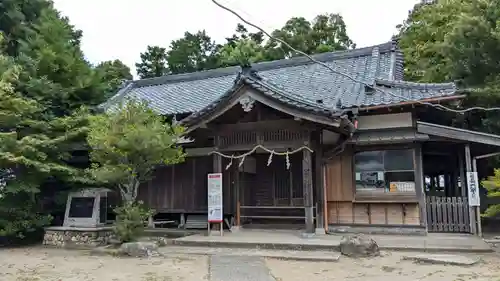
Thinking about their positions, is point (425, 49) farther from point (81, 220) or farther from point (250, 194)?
point (81, 220)

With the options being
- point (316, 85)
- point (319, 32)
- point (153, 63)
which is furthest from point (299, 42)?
point (316, 85)

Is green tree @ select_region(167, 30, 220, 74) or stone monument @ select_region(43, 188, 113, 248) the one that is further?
green tree @ select_region(167, 30, 220, 74)

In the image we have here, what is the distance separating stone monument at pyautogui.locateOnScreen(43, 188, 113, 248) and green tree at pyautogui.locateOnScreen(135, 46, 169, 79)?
2543 centimetres

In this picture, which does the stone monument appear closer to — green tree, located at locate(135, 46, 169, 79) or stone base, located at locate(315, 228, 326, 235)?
stone base, located at locate(315, 228, 326, 235)

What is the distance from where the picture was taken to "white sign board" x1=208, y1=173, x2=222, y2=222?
11.1m

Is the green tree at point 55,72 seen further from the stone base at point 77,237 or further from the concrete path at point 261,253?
the concrete path at point 261,253

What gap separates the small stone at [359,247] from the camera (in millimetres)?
8492

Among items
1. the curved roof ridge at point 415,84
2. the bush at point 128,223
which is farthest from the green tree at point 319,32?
the bush at point 128,223

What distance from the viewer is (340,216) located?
1170cm

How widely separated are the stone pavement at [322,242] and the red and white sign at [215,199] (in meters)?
0.55

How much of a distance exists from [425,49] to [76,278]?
740 inches

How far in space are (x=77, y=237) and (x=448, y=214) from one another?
415 inches

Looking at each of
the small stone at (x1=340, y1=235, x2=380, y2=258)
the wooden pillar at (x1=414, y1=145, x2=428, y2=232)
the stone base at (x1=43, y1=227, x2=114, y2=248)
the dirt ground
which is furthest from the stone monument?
the wooden pillar at (x1=414, y1=145, x2=428, y2=232)

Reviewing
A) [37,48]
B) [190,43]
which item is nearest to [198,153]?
[37,48]
